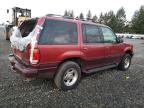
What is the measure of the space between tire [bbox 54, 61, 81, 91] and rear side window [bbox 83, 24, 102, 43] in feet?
2.95

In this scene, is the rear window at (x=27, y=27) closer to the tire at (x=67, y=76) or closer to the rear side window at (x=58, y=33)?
the rear side window at (x=58, y=33)

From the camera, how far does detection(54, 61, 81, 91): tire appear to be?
17.5 feet

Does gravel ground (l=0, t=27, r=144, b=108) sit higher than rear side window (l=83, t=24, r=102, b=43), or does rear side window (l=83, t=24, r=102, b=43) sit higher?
rear side window (l=83, t=24, r=102, b=43)

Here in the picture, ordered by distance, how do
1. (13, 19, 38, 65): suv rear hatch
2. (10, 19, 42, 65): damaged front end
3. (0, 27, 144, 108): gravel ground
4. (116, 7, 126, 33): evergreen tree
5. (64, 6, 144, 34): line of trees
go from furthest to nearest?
(116, 7, 126, 33): evergreen tree
(64, 6, 144, 34): line of trees
(13, 19, 38, 65): suv rear hatch
(10, 19, 42, 65): damaged front end
(0, 27, 144, 108): gravel ground

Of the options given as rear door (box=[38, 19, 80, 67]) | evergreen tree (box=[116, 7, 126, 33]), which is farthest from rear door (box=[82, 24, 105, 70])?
evergreen tree (box=[116, 7, 126, 33])

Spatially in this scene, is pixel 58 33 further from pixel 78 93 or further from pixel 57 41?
pixel 78 93

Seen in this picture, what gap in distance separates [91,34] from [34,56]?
218cm

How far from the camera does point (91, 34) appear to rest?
623 centimetres

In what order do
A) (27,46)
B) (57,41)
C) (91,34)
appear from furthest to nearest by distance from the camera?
(91,34)
(57,41)
(27,46)

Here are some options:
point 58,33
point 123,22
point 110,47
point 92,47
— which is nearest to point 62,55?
point 58,33

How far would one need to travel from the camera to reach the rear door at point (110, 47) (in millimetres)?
6855

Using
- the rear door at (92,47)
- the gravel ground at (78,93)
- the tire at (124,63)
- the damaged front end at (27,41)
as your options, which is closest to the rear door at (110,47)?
the rear door at (92,47)

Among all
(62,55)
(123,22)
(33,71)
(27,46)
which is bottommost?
(33,71)

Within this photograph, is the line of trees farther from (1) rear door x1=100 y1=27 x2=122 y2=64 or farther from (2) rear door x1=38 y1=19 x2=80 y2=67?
(2) rear door x1=38 y1=19 x2=80 y2=67
